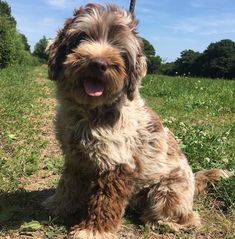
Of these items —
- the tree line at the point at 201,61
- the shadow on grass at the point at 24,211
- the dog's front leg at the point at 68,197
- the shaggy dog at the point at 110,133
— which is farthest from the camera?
the tree line at the point at 201,61

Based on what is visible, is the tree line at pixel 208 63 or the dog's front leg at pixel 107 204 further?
the tree line at pixel 208 63

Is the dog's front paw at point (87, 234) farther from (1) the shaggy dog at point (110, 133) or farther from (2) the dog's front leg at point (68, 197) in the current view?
(2) the dog's front leg at point (68, 197)

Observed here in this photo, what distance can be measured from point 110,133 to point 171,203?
0.99m

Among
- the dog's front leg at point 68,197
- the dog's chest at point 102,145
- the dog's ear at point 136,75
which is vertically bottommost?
the dog's front leg at point 68,197

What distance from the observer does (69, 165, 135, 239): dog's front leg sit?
4566mm

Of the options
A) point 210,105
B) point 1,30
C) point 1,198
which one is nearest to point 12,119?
point 1,198

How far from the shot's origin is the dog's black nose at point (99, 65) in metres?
4.21

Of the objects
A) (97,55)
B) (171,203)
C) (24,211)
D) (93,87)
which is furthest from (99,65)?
(24,211)

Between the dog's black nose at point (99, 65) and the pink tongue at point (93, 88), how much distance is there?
6.6 inches

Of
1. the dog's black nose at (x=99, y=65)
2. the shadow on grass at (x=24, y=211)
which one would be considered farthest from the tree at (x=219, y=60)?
the dog's black nose at (x=99, y=65)

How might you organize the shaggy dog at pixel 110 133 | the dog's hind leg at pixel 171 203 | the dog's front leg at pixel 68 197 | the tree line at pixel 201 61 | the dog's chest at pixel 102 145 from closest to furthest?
1. the shaggy dog at pixel 110 133
2. the dog's chest at pixel 102 145
3. the dog's hind leg at pixel 171 203
4. the dog's front leg at pixel 68 197
5. the tree line at pixel 201 61

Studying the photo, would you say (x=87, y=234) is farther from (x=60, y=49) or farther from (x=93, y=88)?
(x=60, y=49)

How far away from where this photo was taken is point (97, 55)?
4246 mm

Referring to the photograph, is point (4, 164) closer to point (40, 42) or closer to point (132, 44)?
point (132, 44)
